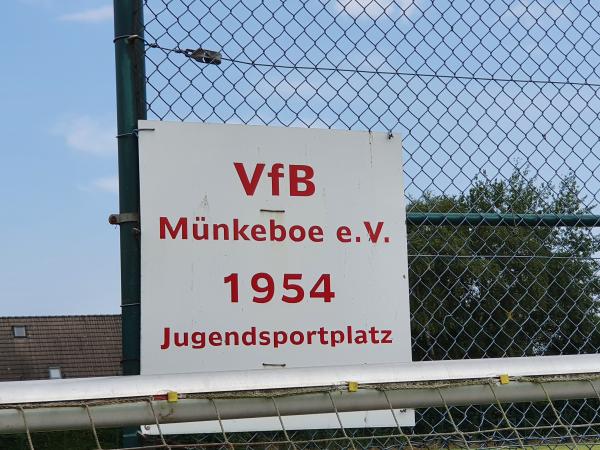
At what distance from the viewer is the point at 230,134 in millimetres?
2637

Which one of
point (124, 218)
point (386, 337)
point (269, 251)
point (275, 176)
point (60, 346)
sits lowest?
point (60, 346)

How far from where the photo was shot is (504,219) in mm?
3076

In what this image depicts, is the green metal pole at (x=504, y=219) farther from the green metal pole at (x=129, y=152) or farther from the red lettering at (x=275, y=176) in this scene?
the green metal pole at (x=129, y=152)

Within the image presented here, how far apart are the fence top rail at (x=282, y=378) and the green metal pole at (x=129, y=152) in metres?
0.54

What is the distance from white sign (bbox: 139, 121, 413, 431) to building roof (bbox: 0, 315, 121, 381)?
27.3 meters

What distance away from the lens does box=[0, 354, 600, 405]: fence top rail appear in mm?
1883

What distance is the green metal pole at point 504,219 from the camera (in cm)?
296

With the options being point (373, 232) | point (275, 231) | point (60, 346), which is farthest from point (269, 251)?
point (60, 346)

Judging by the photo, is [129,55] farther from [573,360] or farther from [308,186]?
[573,360]

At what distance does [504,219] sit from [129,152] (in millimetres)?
1250

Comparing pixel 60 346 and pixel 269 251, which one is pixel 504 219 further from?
pixel 60 346

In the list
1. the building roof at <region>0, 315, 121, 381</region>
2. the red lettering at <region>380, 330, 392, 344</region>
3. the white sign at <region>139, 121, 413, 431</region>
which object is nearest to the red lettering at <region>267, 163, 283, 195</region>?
the white sign at <region>139, 121, 413, 431</region>

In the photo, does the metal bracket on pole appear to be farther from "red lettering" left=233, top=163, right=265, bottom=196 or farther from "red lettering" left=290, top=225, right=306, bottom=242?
"red lettering" left=290, top=225, right=306, bottom=242

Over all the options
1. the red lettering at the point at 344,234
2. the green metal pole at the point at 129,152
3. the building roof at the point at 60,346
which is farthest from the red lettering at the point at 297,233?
the building roof at the point at 60,346
